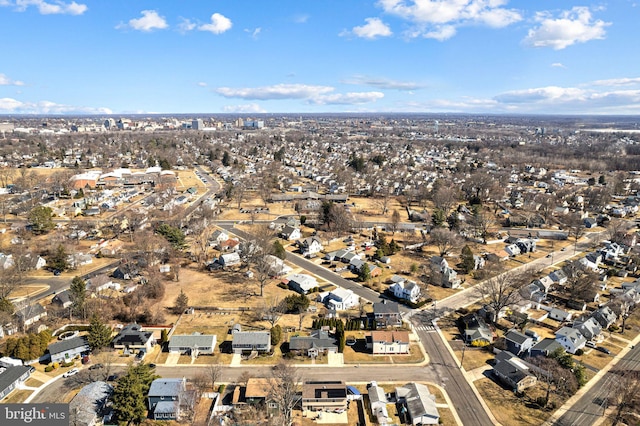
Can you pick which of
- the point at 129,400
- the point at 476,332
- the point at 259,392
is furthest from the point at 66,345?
the point at 476,332

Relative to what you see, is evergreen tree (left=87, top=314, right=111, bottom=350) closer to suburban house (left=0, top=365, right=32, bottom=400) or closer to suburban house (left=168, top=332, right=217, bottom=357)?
suburban house (left=0, top=365, right=32, bottom=400)

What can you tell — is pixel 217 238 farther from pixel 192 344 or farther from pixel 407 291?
pixel 407 291

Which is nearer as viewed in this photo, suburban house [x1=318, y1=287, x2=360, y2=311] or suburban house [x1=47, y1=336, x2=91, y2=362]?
suburban house [x1=47, y1=336, x2=91, y2=362]

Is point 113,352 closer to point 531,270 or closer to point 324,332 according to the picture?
point 324,332

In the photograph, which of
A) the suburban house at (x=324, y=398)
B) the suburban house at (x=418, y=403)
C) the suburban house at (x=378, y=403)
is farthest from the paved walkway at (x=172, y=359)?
the suburban house at (x=418, y=403)

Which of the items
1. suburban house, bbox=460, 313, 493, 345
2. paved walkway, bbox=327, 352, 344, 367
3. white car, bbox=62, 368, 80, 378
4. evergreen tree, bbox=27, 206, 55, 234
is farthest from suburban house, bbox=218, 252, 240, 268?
evergreen tree, bbox=27, 206, 55, 234

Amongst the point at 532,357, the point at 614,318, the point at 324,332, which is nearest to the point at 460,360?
the point at 532,357
